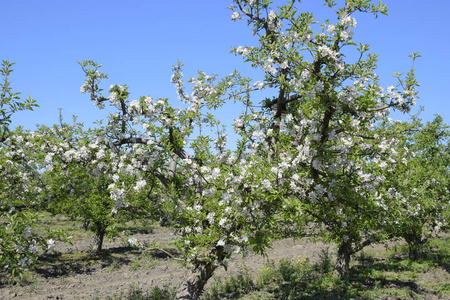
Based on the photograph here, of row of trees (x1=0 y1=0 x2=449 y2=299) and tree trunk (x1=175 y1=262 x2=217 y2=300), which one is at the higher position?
row of trees (x1=0 y1=0 x2=449 y2=299)

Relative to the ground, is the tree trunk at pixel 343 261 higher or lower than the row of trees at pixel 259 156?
lower

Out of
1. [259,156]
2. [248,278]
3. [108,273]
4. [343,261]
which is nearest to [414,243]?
[343,261]

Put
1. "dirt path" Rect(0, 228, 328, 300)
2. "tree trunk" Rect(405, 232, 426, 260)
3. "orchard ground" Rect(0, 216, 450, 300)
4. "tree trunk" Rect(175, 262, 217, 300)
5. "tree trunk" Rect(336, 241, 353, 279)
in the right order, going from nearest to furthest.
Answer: "tree trunk" Rect(175, 262, 217, 300)
"orchard ground" Rect(0, 216, 450, 300)
"dirt path" Rect(0, 228, 328, 300)
"tree trunk" Rect(336, 241, 353, 279)
"tree trunk" Rect(405, 232, 426, 260)

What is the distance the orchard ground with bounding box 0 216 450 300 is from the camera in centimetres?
1098

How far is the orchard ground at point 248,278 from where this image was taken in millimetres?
10977

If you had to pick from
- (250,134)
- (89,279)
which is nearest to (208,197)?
(250,134)

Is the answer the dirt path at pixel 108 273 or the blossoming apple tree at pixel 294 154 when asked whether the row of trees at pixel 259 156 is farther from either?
the dirt path at pixel 108 273

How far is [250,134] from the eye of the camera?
28.6ft

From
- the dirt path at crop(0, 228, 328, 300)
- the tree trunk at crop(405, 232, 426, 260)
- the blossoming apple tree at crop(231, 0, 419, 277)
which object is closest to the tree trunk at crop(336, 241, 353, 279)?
the tree trunk at crop(405, 232, 426, 260)

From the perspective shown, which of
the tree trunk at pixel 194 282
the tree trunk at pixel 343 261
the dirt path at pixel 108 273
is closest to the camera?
the tree trunk at pixel 194 282

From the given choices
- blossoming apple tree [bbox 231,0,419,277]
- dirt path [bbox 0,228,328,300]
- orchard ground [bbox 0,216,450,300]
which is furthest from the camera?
dirt path [bbox 0,228,328,300]

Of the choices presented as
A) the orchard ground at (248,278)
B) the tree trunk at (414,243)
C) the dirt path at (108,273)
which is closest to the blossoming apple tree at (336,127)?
the orchard ground at (248,278)

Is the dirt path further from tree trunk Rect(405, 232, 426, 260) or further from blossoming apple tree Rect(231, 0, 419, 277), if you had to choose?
blossoming apple tree Rect(231, 0, 419, 277)

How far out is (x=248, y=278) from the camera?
1229cm
